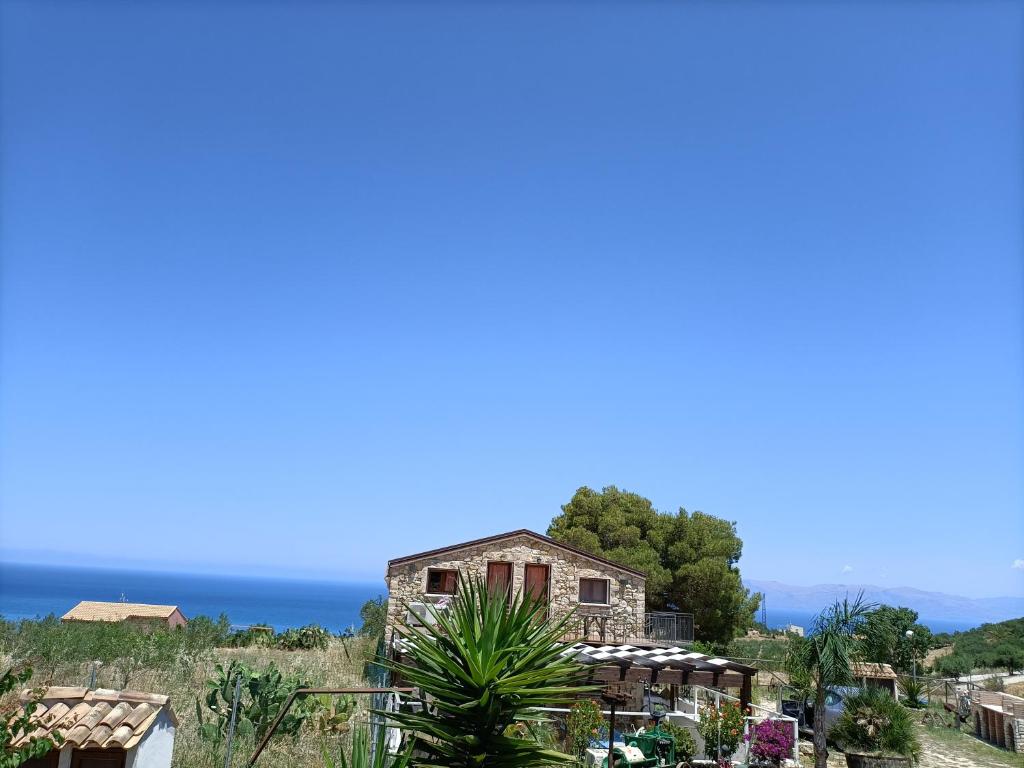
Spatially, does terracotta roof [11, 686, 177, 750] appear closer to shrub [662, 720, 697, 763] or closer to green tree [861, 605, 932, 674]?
shrub [662, 720, 697, 763]

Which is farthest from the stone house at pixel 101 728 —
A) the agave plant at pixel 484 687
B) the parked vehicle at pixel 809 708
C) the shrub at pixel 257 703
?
the parked vehicle at pixel 809 708

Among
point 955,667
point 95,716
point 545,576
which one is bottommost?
point 955,667

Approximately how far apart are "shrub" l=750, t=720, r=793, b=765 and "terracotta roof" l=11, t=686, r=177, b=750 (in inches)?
420

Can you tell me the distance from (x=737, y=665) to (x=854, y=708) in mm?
2538

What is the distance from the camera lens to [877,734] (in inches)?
599

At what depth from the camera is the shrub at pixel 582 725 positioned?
13.3 meters

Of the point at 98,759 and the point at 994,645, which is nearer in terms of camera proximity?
the point at 98,759

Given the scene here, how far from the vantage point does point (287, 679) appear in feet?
46.2

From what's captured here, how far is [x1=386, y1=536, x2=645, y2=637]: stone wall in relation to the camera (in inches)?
982

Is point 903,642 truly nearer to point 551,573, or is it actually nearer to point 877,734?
point 551,573

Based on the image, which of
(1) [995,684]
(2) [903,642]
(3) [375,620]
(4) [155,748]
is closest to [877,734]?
(4) [155,748]

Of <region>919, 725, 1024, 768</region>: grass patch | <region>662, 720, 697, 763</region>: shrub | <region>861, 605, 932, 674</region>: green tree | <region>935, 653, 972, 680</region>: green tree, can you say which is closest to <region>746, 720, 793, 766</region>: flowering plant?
<region>662, 720, 697, 763</region>: shrub

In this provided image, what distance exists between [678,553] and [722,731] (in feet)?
66.6

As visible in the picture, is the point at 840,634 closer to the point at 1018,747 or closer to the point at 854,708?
the point at 854,708
